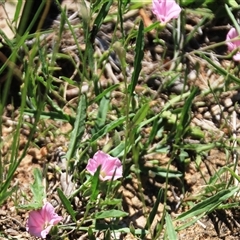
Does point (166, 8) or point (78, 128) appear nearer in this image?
point (78, 128)

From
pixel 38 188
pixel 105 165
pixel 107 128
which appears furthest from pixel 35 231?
pixel 107 128

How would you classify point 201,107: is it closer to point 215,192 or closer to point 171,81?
point 171,81

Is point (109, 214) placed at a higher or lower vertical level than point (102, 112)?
lower

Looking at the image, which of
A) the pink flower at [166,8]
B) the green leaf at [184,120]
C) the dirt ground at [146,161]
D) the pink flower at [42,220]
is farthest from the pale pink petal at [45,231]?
the pink flower at [166,8]

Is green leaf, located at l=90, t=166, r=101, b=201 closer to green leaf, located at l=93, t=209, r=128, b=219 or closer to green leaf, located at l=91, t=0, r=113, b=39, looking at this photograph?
green leaf, located at l=93, t=209, r=128, b=219

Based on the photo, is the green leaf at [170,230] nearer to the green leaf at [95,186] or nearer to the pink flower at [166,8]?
the green leaf at [95,186]

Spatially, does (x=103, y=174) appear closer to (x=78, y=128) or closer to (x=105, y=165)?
(x=105, y=165)
